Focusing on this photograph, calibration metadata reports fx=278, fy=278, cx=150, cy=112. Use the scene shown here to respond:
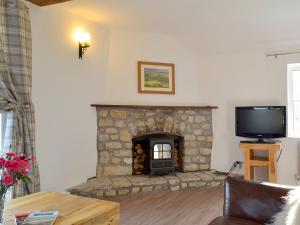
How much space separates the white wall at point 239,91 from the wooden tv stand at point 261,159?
1.38 feet

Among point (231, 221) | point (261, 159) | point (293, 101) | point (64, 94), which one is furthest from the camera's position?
point (293, 101)

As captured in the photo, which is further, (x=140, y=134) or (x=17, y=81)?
(x=140, y=134)

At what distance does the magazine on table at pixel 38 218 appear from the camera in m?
1.62

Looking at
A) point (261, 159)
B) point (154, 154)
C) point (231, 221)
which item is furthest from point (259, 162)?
point (231, 221)

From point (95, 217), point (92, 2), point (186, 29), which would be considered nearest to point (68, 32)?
point (92, 2)

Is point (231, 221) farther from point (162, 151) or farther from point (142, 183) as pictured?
point (162, 151)

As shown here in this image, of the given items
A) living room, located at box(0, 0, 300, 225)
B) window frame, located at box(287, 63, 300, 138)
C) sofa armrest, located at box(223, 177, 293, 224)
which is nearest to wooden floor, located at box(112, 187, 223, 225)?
living room, located at box(0, 0, 300, 225)

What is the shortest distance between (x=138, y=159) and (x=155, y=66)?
5.14ft

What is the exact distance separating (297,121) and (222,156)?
1.29 meters

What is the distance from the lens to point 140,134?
4477 mm

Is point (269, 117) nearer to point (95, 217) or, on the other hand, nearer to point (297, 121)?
point (297, 121)

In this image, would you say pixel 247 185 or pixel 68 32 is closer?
pixel 247 185

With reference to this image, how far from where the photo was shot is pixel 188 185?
4270 mm

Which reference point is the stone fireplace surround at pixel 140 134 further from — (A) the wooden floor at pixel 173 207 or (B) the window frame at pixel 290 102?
(B) the window frame at pixel 290 102
